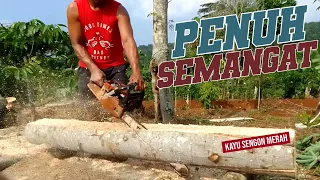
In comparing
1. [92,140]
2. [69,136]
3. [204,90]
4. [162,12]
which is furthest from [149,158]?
[204,90]

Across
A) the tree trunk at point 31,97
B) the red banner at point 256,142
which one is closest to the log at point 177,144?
the red banner at point 256,142

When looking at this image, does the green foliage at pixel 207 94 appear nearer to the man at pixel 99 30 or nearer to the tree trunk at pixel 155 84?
the tree trunk at pixel 155 84

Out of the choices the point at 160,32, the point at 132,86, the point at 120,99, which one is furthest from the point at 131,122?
the point at 160,32

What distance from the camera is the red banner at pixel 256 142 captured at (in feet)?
9.29

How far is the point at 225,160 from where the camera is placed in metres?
2.97

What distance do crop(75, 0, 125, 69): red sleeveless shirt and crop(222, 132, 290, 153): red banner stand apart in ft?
6.34

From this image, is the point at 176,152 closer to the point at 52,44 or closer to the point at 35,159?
the point at 35,159

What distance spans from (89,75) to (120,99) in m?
1.21

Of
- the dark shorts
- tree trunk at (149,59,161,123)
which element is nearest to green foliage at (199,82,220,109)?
tree trunk at (149,59,161,123)

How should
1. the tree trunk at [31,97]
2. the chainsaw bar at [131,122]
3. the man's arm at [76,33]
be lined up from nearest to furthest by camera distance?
the chainsaw bar at [131,122] < the man's arm at [76,33] < the tree trunk at [31,97]

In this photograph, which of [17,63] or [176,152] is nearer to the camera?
[176,152]

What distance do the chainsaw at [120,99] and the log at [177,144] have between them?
106 millimetres

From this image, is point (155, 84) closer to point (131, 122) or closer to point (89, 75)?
point (89, 75)

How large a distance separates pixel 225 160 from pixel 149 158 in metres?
0.69
